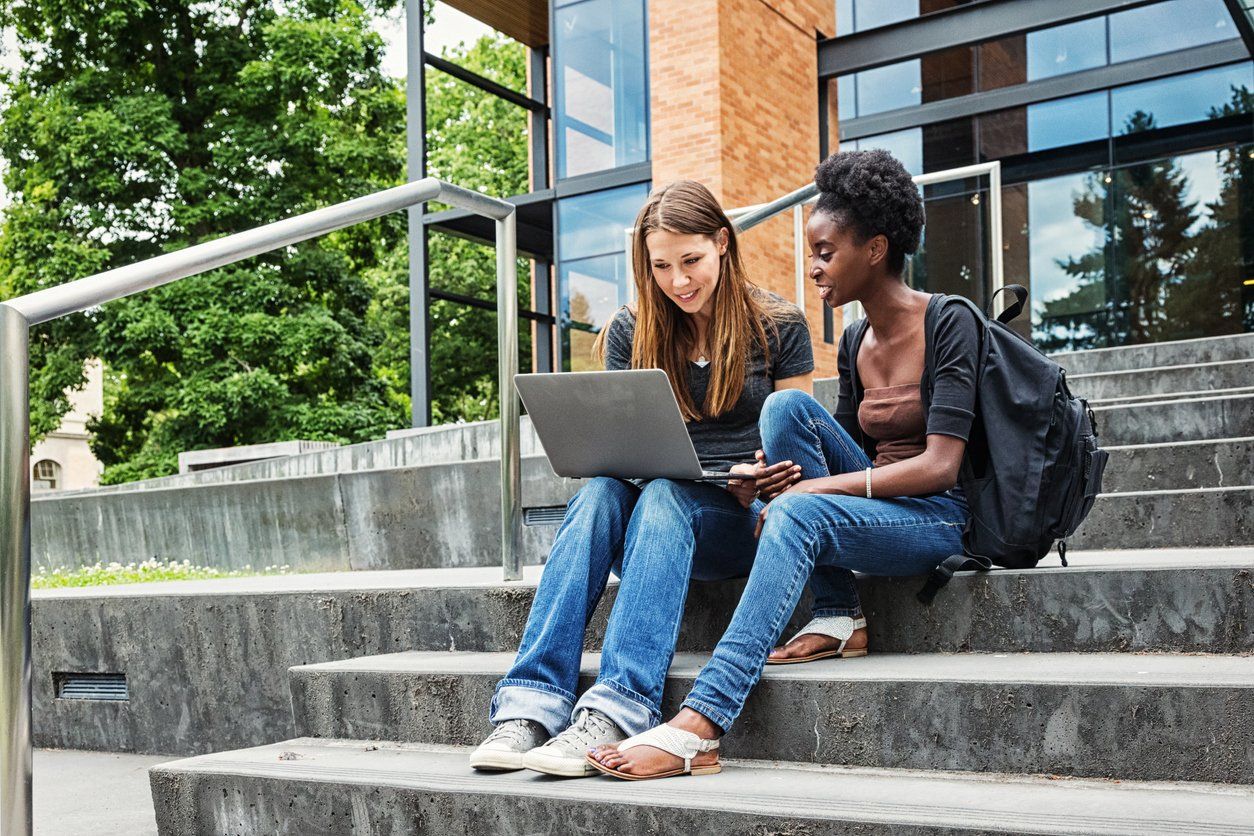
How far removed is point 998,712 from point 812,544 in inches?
19.2

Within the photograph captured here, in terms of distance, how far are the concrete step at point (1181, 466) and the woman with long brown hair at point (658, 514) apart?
4.79 feet

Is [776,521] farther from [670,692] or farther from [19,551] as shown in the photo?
[19,551]

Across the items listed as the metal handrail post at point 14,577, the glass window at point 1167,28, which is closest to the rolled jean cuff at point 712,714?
the metal handrail post at point 14,577

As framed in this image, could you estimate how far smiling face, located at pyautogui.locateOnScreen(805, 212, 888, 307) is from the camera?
2770 millimetres

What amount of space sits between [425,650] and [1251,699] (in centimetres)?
212

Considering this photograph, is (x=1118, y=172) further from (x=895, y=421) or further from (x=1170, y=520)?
(x=895, y=421)

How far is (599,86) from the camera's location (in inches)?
543

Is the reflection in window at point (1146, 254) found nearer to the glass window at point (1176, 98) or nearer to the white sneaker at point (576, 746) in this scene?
the glass window at point (1176, 98)

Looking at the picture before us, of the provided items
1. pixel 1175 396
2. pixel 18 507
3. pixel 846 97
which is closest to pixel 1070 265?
pixel 846 97

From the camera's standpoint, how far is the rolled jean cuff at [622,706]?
7.73 feet

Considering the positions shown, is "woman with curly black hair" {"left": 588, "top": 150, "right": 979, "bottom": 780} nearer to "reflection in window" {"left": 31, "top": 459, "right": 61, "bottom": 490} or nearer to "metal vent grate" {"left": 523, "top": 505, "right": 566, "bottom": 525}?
"metal vent grate" {"left": 523, "top": 505, "right": 566, "bottom": 525}

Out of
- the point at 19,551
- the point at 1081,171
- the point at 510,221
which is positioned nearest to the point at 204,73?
the point at 1081,171

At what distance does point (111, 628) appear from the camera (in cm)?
425

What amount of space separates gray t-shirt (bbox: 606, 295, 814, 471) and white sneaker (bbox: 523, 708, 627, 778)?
0.83 meters
